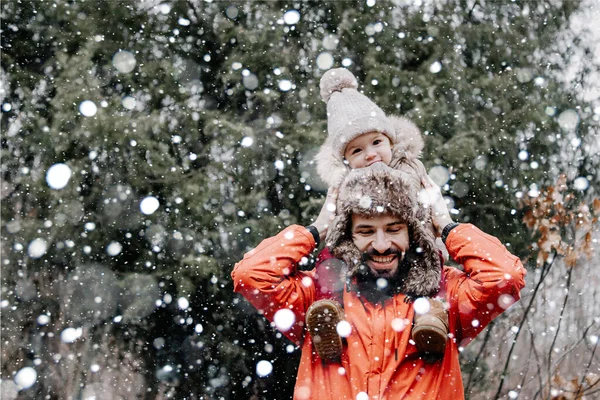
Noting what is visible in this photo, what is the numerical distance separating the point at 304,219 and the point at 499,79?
2.05 meters

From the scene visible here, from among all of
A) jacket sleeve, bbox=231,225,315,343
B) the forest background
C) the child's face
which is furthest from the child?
the forest background

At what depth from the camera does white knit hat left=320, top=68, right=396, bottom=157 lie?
2.86 meters

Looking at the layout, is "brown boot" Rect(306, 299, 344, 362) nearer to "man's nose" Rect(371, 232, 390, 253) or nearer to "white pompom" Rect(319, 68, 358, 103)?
"man's nose" Rect(371, 232, 390, 253)

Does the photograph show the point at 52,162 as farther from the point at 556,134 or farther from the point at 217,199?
the point at 556,134

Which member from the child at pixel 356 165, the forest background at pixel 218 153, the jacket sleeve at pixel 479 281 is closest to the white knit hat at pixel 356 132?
the child at pixel 356 165

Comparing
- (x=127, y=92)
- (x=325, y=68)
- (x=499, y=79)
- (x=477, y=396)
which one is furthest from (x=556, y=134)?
(x=127, y=92)

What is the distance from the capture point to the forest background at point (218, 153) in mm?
4594

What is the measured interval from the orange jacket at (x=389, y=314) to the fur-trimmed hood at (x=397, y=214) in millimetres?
86

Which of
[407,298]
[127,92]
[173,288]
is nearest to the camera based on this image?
[407,298]

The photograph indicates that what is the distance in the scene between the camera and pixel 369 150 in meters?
2.83

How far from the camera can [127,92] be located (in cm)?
490

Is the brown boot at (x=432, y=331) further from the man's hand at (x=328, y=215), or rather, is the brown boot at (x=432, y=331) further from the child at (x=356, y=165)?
the man's hand at (x=328, y=215)

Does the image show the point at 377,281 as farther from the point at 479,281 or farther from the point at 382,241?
the point at 479,281

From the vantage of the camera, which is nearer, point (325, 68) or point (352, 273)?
point (352, 273)
